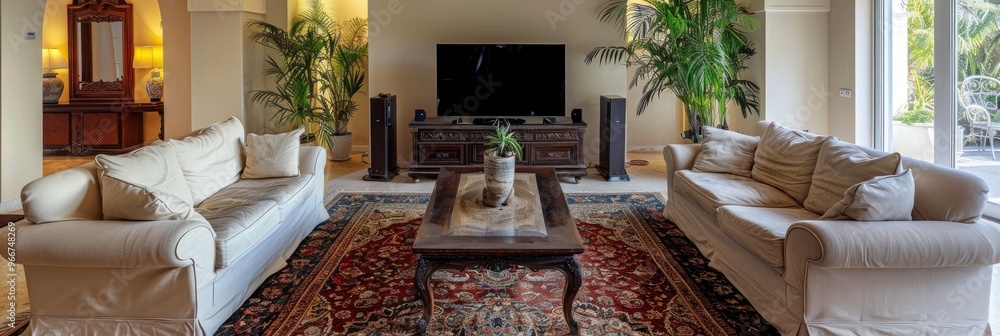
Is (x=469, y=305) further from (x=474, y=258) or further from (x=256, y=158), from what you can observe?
(x=256, y=158)

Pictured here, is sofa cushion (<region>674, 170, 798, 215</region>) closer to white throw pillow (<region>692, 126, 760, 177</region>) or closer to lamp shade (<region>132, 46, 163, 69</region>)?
white throw pillow (<region>692, 126, 760, 177</region>)

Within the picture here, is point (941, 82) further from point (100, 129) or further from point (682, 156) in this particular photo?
point (100, 129)

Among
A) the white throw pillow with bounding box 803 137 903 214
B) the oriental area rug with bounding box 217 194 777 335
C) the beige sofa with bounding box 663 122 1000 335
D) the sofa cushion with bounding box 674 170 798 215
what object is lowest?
the oriental area rug with bounding box 217 194 777 335

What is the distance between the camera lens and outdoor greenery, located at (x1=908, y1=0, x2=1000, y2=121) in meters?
4.44

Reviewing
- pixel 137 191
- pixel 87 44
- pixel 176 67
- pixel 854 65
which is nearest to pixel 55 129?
pixel 87 44

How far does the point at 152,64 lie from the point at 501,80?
5.28 m

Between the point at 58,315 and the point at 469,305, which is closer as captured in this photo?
the point at 58,315

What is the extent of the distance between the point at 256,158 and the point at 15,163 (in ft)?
9.24

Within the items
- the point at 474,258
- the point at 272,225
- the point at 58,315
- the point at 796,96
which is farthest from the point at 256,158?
the point at 796,96

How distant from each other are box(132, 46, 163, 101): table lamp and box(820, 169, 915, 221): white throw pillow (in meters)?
8.79

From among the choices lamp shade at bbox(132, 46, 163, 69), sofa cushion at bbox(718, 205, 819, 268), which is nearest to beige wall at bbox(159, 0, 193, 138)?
lamp shade at bbox(132, 46, 163, 69)

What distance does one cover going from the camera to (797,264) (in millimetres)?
2695

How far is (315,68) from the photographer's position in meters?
7.73

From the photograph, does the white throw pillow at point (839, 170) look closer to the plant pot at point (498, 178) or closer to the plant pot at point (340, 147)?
the plant pot at point (498, 178)
